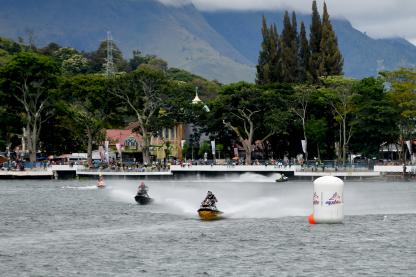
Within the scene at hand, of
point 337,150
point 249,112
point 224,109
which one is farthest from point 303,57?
point 224,109

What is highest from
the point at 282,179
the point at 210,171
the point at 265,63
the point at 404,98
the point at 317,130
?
the point at 265,63

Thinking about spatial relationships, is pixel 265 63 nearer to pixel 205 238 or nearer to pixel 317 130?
pixel 317 130

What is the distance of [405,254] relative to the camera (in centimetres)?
5459

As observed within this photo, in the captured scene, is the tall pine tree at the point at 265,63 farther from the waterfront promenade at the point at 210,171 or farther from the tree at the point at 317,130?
the waterfront promenade at the point at 210,171

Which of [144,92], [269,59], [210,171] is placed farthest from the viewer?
[269,59]

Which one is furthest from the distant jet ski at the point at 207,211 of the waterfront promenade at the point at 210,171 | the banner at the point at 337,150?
the banner at the point at 337,150

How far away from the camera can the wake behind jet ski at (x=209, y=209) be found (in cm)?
7138

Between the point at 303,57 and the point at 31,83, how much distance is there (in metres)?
52.8

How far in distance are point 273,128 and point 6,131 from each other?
4811 centimetres

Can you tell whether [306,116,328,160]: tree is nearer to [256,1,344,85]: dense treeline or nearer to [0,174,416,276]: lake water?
[256,1,344,85]: dense treeline

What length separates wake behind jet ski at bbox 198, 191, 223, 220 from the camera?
71375 millimetres

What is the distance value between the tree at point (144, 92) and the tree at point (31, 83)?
11.7 metres

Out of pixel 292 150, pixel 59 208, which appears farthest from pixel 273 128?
pixel 59 208

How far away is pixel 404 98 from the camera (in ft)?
516
